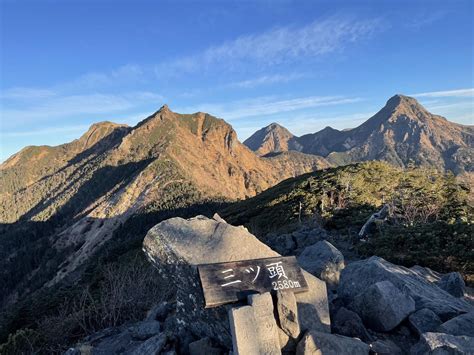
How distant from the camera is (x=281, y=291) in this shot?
5910 millimetres

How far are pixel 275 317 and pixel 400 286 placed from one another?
4.08 m

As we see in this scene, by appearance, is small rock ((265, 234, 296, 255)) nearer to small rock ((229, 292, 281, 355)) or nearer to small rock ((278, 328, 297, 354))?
small rock ((278, 328, 297, 354))

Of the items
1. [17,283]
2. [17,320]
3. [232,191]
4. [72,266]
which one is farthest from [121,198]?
[17,320]

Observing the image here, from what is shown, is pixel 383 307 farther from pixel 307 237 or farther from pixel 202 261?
pixel 307 237

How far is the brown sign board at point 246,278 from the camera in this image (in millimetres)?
5770

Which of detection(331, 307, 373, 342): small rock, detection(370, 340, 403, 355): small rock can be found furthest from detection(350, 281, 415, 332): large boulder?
detection(370, 340, 403, 355): small rock

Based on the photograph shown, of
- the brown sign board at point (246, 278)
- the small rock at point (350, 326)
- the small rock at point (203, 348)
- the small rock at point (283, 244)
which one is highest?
the brown sign board at point (246, 278)

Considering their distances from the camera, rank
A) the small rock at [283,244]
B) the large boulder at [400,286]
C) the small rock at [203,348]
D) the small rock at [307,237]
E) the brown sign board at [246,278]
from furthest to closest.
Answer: the small rock at [307,237] → the small rock at [283,244] → the large boulder at [400,286] → the small rock at [203,348] → the brown sign board at [246,278]

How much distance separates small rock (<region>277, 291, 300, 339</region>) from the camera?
5633 millimetres

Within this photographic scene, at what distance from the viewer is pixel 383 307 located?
23.2 ft

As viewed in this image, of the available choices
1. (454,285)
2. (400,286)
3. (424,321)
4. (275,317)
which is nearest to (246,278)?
(275,317)

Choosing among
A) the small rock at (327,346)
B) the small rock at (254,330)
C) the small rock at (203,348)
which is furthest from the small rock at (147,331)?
the small rock at (327,346)

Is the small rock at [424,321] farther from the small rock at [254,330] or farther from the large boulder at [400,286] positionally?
the small rock at [254,330]

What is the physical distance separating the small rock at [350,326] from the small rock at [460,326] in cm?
130
